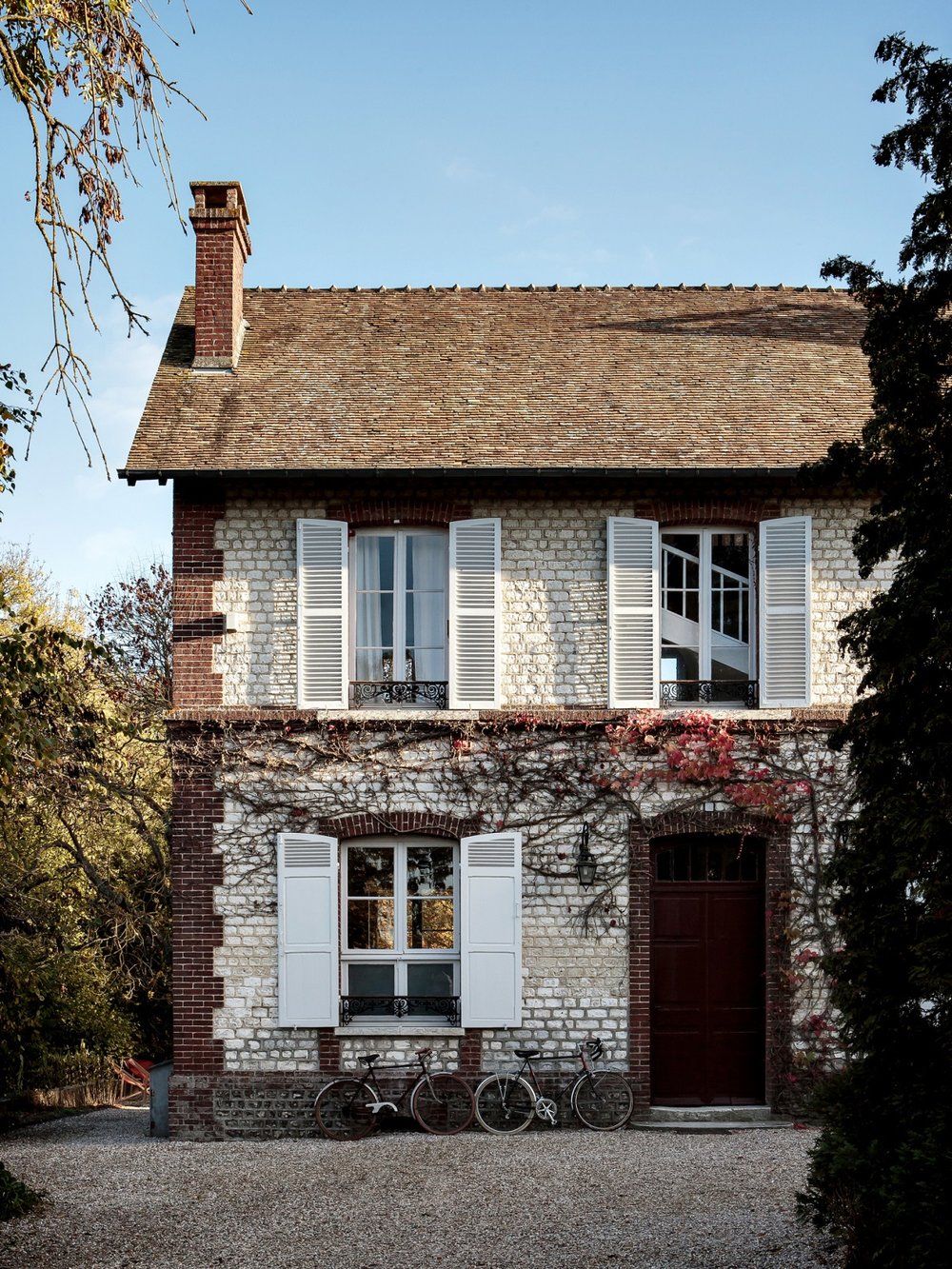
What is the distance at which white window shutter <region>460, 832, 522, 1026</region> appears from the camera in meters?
12.0

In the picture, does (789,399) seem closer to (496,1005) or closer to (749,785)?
A: (749,785)

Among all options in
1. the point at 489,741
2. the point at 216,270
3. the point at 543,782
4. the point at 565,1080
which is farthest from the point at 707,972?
the point at 216,270

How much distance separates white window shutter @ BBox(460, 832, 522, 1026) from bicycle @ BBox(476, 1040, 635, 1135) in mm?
485

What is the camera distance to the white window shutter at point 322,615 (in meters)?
12.4

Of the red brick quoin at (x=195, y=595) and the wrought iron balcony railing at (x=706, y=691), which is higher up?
the red brick quoin at (x=195, y=595)

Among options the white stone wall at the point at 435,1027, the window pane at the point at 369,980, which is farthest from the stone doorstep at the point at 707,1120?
the window pane at the point at 369,980

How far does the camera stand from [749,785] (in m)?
12.2

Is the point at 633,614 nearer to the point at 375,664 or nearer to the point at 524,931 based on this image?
the point at 375,664

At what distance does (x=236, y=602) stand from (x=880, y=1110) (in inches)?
298

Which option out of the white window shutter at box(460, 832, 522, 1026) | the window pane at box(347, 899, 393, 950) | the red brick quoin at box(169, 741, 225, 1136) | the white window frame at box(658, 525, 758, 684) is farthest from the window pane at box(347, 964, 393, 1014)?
the white window frame at box(658, 525, 758, 684)

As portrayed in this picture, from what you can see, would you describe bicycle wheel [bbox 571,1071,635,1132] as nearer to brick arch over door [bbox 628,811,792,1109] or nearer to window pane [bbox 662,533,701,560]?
brick arch over door [bbox 628,811,792,1109]

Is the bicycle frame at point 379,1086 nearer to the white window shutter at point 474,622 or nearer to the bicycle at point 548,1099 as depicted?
the bicycle at point 548,1099

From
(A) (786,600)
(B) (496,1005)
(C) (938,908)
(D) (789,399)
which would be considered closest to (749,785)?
(A) (786,600)

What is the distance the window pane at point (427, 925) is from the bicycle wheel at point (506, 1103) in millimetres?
1291
